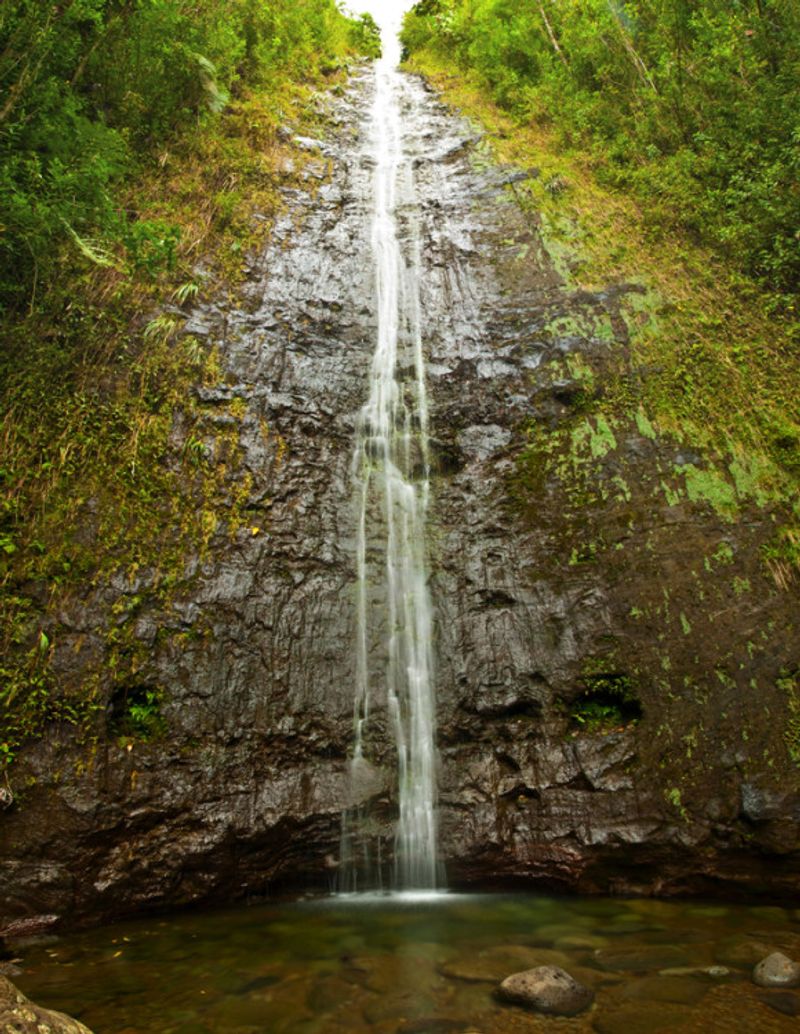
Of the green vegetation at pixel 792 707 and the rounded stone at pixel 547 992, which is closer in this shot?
the rounded stone at pixel 547 992

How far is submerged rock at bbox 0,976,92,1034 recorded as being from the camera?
2135mm

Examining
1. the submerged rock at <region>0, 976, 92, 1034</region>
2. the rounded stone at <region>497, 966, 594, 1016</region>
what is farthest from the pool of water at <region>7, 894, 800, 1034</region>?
the submerged rock at <region>0, 976, 92, 1034</region>

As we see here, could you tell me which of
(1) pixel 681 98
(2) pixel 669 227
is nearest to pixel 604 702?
(2) pixel 669 227

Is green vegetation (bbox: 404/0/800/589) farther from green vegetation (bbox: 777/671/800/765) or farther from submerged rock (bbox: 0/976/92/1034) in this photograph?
submerged rock (bbox: 0/976/92/1034)

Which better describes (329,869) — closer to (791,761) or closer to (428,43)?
(791,761)

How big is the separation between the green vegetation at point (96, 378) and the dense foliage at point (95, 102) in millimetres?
29

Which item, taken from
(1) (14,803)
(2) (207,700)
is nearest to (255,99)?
(2) (207,700)

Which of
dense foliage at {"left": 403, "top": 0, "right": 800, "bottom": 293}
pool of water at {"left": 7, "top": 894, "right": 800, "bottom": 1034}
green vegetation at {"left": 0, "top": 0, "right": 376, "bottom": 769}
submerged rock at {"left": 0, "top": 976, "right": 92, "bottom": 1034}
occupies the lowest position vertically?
pool of water at {"left": 7, "top": 894, "right": 800, "bottom": 1034}

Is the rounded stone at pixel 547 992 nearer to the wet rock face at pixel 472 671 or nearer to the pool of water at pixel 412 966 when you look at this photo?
the pool of water at pixel 412 966

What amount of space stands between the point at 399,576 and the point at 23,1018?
4.58m

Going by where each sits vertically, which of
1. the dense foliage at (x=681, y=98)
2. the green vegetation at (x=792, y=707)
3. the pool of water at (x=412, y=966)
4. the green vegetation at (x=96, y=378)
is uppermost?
A: the dense foliage at (x=681, y=98)

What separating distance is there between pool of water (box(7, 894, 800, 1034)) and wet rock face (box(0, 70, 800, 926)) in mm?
388

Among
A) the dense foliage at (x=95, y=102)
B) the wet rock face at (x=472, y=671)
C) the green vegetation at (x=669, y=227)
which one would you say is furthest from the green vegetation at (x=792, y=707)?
the dense foliage at (x=95, y=102)

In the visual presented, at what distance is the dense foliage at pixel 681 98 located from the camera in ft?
26.8
